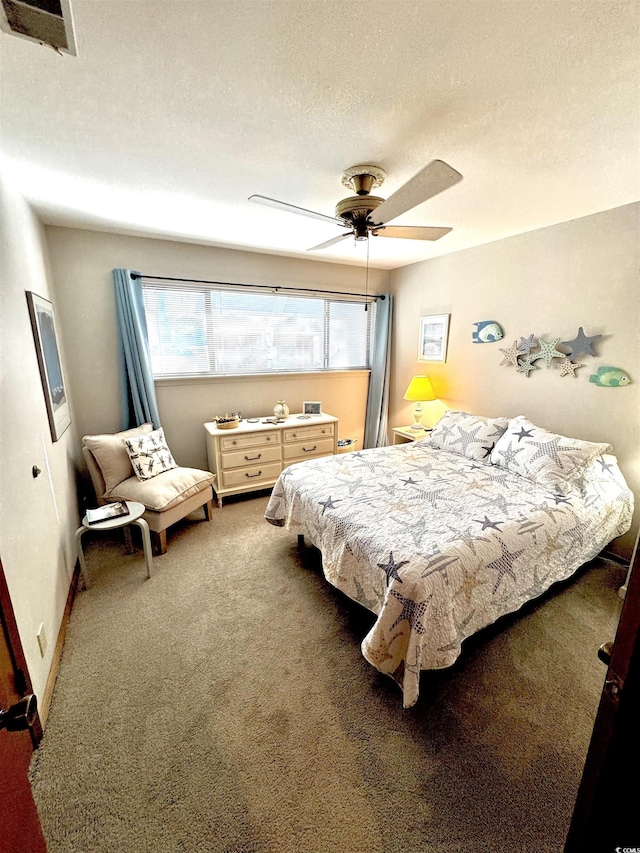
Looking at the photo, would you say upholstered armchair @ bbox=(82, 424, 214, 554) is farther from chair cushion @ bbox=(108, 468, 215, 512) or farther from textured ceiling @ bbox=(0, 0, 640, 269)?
textured ceiling @ bbox=(0, 0, 640, 269)

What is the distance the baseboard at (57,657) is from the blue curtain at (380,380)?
3.41 m

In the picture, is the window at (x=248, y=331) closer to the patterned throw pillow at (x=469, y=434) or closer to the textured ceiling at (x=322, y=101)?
the textured ceiling at (x=322, y=101)

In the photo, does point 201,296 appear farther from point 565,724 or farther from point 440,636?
point 565,724

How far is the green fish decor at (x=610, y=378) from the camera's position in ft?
7.92

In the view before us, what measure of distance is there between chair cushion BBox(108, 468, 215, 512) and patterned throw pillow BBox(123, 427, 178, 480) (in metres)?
0.06

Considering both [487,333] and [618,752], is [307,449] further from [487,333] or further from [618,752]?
[618,752]

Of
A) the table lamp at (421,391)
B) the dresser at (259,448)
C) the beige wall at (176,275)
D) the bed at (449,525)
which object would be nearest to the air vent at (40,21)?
the bed at (449,525)

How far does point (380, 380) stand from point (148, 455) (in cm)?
290

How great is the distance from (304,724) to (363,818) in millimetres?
362

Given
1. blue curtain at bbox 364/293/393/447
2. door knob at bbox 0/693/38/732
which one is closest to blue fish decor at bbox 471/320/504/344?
blue curtain at bbox 364/293/393/447

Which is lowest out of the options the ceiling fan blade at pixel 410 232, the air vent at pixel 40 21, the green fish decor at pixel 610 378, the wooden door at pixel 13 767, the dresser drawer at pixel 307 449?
the dresser drawer at pixel 307 449

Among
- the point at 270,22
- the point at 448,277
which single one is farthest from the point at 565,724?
the point at 448,277

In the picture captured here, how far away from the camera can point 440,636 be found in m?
1.46

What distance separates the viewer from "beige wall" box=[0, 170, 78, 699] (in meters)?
1.37
